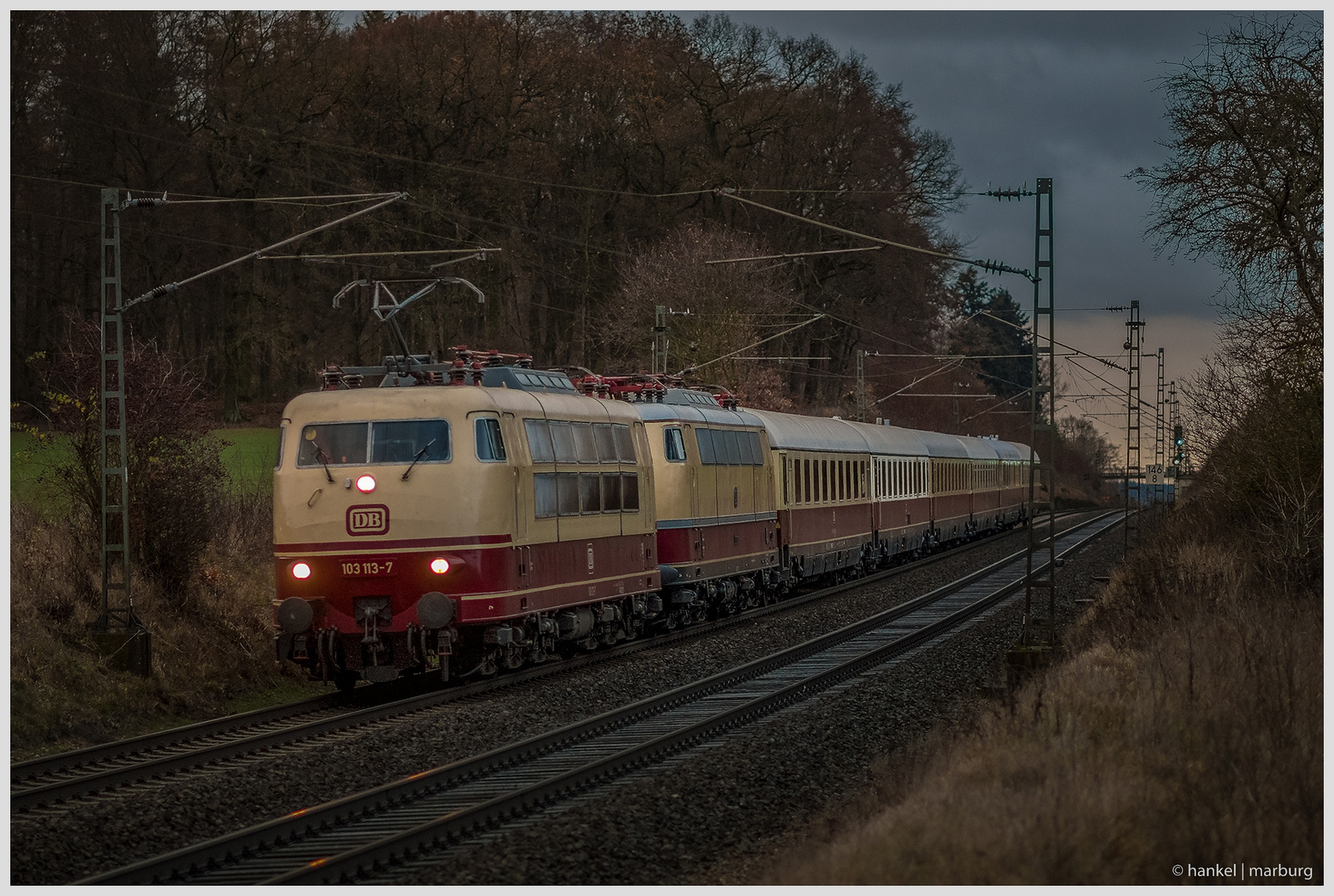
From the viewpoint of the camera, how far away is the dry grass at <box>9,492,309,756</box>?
15203mm

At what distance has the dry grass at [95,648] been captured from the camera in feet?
49.9

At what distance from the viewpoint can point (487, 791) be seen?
39.4ft

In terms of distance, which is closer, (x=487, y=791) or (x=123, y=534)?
(x=487, y=791)

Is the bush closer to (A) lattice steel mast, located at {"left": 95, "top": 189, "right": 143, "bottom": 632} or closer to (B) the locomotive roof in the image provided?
(A) lattice steel mast, located at {"left": 95, "top": 189, "right": 143, "bottom": 632}

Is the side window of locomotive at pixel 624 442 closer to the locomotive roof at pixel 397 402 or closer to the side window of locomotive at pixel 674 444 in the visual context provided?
the side window of locomotive at pixel 674 444

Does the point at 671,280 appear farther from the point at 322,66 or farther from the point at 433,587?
the point at 433,587

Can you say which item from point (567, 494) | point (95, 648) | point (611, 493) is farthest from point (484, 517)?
point (95, 648)

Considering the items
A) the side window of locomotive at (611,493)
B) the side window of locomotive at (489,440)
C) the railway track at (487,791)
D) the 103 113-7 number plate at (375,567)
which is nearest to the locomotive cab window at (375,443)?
the side window of locomotive at (489,440)

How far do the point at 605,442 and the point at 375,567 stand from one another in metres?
4.65

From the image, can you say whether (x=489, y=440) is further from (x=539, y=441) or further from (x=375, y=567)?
(x=375, y=567)

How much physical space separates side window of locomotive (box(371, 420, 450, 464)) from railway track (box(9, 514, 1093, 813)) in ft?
8.37

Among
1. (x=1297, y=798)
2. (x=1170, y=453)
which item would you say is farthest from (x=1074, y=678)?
(x=1170, y=453)

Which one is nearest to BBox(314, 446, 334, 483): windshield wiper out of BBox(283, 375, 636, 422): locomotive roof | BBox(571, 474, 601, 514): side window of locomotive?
BBox(283, 375, 636, 422): locomotive roof

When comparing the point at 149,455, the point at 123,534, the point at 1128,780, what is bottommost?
the point at 1128,780
